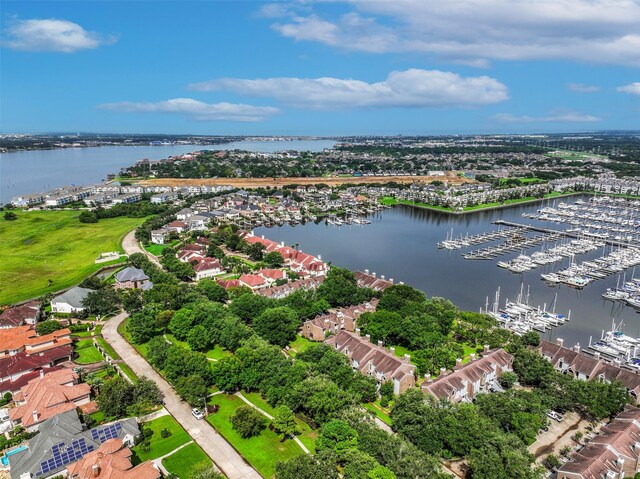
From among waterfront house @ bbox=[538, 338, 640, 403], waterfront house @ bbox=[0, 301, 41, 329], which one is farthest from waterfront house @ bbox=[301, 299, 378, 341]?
waterfront house @ bbox=[0, 301, 41, 329]

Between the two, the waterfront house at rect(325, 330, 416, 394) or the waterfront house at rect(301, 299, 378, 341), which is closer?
the waterfront house at rect(325, 330, 416, 394)

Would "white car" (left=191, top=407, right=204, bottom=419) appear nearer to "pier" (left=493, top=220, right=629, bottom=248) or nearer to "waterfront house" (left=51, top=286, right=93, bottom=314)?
"waterfront house" (left=51, top=286, right=93, bottom=314)

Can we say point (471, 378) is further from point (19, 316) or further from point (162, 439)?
point (19, 316)

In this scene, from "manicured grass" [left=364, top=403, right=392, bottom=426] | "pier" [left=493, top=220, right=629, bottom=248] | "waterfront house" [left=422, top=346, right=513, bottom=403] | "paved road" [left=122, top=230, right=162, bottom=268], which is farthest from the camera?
"pier" [left=493, top=220, right=629, bottom=248]

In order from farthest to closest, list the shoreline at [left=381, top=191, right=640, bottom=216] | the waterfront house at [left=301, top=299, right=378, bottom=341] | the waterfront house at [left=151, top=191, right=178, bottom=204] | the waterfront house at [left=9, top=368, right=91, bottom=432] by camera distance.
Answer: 1. the waterfront house at [left=151, top=191, right=178, bottom=204]
2. the shoreline at [left=381, top=191, right=640, bottom=216]
3. the waterfront house at [left=301, top=299, right=378, bottom=341]
4. the waterfront house at [left=9, top=368, right=91, bottom=432]

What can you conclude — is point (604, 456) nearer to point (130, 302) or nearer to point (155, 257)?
point (130, 302)

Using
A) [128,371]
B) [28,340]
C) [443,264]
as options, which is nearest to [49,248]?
[28,340]
